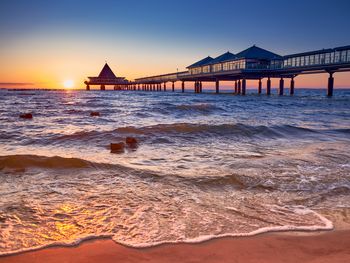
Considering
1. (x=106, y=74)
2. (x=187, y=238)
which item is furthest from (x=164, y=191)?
(x=106, y=74)

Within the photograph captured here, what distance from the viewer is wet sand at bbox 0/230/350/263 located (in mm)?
1977

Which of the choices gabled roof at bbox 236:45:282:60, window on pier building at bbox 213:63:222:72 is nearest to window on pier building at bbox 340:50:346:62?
gabled roof at bbox 236:45:282:60

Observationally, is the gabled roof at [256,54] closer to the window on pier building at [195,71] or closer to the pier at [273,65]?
the pier at [273,65]

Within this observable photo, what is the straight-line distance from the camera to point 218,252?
6.79ft

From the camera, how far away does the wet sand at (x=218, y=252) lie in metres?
1.98

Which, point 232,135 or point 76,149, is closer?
point 76,149

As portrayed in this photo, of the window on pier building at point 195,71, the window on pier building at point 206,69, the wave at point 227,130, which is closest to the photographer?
the wave at point 227,130

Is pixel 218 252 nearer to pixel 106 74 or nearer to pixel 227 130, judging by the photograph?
pixel 227 130

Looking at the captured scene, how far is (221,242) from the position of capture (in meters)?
2.23

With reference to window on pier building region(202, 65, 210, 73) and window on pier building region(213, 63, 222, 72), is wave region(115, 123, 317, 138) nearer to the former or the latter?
window on pier building region(213, 63, 222, 72)

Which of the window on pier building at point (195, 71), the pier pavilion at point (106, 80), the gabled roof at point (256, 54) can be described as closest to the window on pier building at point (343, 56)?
the gabled roof at point (256, 54)

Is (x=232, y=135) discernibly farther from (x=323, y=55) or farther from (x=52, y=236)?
(x=323, y=55)

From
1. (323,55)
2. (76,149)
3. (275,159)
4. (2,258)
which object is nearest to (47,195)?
(2,258)

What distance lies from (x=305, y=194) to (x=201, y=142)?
4209mm
